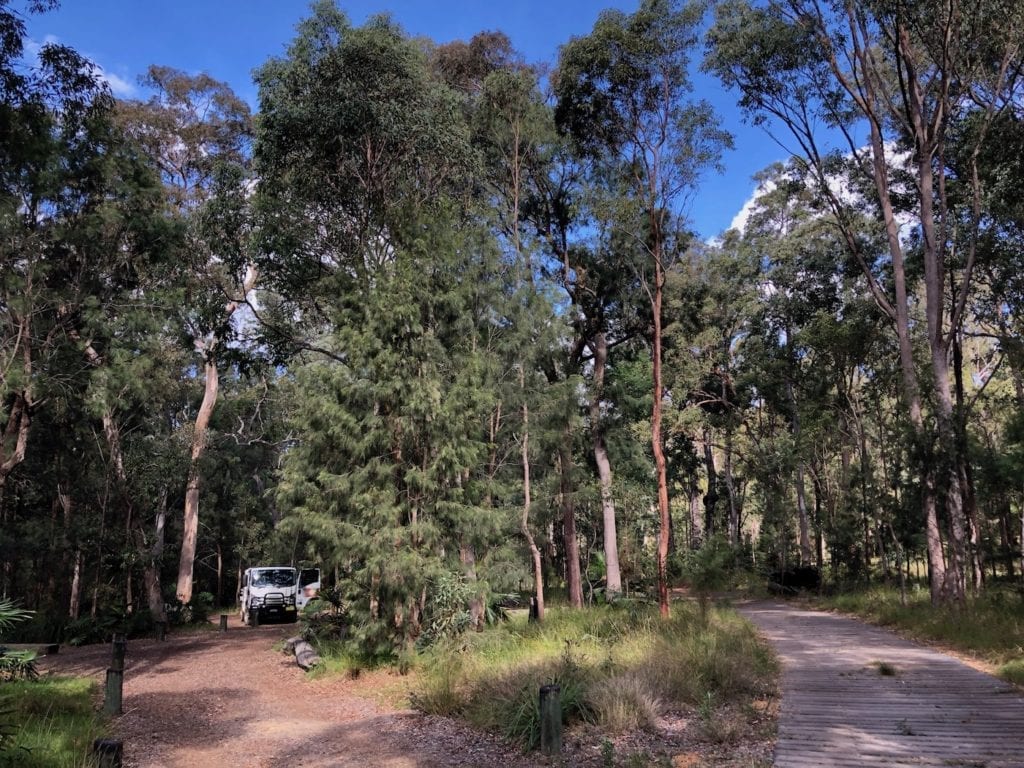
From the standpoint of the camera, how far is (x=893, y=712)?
21.2 feet

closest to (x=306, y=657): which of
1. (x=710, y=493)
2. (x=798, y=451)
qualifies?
(x=798, y=451)

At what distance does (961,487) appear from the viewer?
13.8 m

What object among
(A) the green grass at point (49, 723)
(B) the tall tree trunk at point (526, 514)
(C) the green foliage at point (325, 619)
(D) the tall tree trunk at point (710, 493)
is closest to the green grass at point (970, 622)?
A: (B) the tall tree trunk at point (526, 514)

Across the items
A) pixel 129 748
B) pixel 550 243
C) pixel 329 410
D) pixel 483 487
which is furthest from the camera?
pixel 550 243

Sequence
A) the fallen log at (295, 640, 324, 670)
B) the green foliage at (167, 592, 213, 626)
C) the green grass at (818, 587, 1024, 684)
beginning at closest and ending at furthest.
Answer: the green grass at (818, 587, 1024, 684) < the fallen log at (295, 640, 324, 670) < the green foliage at (167, 592, 213, 626)

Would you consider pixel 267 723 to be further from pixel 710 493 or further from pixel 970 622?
pixel 710 493

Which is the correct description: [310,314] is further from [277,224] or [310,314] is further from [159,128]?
[159,128]

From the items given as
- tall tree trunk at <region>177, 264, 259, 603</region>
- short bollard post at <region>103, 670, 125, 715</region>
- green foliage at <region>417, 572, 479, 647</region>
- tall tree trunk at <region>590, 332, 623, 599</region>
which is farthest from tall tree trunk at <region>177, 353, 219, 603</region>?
short bollard post at <region>103, 670, 125, 715</region>

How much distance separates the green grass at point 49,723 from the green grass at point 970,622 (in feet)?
32.6

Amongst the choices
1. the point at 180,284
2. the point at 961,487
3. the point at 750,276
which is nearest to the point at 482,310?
the point at 180,284

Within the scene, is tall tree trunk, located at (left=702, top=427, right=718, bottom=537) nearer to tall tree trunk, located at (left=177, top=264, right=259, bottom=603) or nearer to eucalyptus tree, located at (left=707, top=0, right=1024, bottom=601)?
eucalyptus tree, located at (left=707, top=0, right=1024, bottom=601)

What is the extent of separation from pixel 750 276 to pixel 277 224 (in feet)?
62.6

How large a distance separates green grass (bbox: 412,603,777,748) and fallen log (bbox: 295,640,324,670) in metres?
Result: 2.50

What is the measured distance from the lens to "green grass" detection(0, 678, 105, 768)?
5.14m
